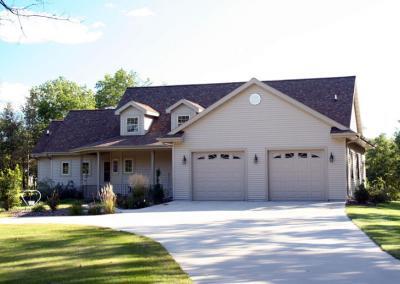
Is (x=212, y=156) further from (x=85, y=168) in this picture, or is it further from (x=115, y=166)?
(x=85, y=168)

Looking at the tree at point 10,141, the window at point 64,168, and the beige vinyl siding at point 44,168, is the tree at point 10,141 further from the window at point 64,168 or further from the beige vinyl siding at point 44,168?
the window at point 64,168

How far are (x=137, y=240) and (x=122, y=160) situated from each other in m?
18.0

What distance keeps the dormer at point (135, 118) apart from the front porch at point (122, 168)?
117 cm

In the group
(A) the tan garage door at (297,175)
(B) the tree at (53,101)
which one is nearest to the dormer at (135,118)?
(A) the tan garage door at (297,175)

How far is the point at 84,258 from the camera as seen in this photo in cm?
941

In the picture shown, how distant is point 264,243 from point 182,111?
56.7 feet

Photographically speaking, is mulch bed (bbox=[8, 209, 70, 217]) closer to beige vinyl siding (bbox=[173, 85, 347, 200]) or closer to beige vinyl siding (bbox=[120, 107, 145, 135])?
beige vinyl siding (bbox=[173, 85, 347, 200])

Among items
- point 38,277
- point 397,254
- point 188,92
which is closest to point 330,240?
point 397,254

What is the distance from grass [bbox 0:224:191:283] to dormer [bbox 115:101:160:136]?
50.0ft

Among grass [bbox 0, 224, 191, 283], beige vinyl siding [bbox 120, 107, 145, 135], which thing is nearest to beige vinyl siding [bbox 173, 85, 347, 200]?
beige vinyl siding [bbox 120, 107, 145, 135]

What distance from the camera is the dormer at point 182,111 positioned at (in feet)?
89.6

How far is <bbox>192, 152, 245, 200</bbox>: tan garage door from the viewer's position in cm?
2372

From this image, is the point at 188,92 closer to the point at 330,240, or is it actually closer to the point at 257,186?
the point at 257,186

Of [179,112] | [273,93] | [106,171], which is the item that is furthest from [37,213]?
[273,93]
